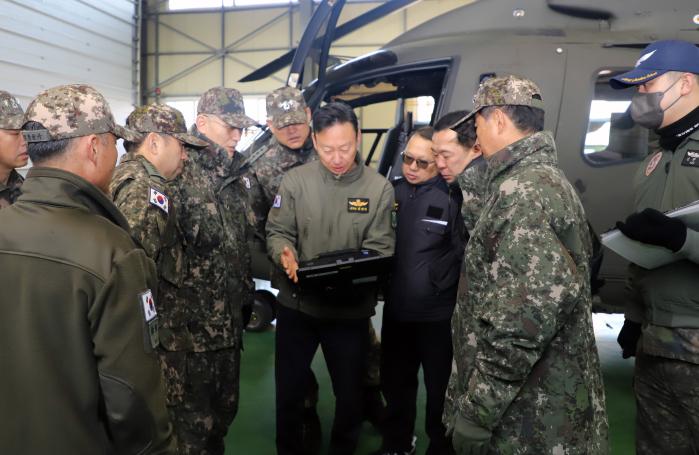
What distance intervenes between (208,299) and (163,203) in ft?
2.11

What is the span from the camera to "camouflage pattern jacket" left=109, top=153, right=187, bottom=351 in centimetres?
196

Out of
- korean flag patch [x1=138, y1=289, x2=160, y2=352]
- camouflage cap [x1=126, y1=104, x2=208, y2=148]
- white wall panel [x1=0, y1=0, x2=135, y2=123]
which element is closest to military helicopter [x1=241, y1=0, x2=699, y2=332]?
camouflage cap [x1=126, y1=104, x2=208, y2=148]

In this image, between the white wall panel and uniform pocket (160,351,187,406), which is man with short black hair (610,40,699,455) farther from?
the white wall panel

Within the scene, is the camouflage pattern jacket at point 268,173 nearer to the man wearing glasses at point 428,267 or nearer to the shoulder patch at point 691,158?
the man wearing glasses at point 428,267

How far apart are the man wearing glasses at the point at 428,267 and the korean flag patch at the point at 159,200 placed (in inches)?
43.3

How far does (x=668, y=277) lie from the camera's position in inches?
80.5

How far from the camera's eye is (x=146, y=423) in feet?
4.18

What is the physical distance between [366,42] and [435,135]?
1158 centimetres

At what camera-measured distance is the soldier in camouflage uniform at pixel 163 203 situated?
199 cm

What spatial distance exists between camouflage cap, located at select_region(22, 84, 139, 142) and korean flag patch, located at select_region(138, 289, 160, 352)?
1.42 feet

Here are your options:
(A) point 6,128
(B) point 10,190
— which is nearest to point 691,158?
(A) point 6,128

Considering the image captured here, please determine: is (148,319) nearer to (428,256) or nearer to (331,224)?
(331,224)

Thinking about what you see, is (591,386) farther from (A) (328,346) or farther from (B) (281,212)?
(B) (281,212)

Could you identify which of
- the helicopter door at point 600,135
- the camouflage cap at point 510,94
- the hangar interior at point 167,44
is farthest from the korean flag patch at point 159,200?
the hangar interior at point 167,44
